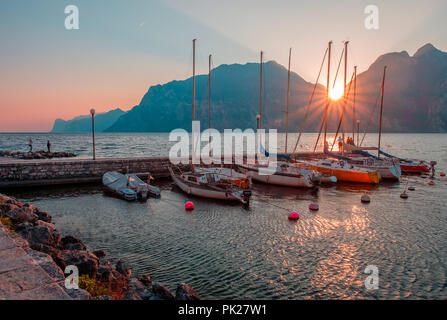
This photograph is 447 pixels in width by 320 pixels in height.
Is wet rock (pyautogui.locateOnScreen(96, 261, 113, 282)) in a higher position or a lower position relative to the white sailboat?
lower

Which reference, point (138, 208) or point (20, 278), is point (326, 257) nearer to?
point (20, 278)

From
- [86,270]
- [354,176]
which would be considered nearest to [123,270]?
[86,270]

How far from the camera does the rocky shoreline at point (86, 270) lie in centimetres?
737

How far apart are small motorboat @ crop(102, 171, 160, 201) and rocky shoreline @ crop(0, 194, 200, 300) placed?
9.77 m

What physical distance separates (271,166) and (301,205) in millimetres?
9402

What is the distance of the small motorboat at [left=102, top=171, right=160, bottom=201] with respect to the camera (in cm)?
2181

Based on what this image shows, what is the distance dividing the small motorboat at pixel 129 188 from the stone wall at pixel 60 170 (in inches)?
170

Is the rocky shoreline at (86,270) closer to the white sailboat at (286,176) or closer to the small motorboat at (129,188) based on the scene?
the small motorboat at (129,188)

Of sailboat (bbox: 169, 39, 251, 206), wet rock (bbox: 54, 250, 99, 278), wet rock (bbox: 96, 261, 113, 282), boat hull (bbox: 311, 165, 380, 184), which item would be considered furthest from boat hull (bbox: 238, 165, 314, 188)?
wet rock (bbox: 54, 250, 99, 278)

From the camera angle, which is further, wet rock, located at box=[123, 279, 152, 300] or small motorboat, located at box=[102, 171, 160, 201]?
small motorboat, located at box=[102, 171, 160, 201]

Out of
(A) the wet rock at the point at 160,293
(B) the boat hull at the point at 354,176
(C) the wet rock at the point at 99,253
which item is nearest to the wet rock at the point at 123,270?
(C) the wet rock at the point at 99,253

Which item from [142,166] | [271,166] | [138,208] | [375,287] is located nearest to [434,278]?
[375,287]

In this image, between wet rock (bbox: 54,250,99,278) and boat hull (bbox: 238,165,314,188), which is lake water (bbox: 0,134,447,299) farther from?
boat hull (bbox: 238,165,314,188)

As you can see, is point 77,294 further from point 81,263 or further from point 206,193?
point 206,193
